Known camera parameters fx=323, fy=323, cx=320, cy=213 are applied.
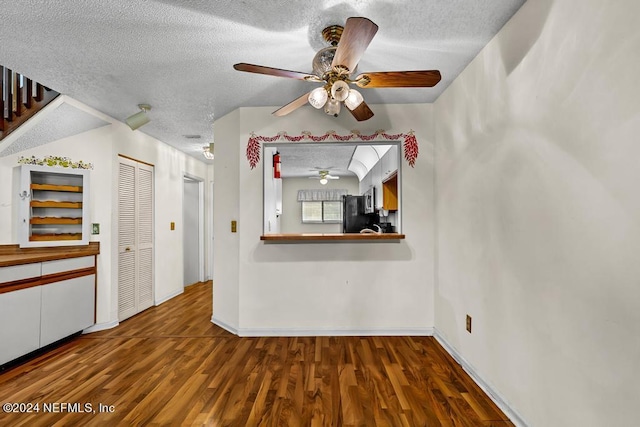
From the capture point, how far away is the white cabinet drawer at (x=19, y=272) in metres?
2.44

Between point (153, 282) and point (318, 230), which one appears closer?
point (153, 282)

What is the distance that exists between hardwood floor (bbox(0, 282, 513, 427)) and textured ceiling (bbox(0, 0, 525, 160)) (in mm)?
2316

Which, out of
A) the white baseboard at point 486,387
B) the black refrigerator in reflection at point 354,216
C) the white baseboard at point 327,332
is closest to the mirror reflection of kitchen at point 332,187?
the black refrigerator in reflection at point 354,216

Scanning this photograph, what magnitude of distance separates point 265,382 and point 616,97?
2.50 m

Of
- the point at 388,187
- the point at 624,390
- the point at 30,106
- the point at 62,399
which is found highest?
the point at 30,106

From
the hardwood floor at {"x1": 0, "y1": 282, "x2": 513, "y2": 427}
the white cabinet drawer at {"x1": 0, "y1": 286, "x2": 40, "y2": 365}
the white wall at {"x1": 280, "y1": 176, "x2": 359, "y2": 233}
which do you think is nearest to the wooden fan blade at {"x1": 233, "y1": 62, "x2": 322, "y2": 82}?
the hardwood floor at {"x1": 0, "y1": 282, "x2": 513, "y2": 427}

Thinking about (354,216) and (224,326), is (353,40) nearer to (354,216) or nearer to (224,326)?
(224,326)

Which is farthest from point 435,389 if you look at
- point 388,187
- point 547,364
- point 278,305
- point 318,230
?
point 318,230

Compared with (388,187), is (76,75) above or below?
above

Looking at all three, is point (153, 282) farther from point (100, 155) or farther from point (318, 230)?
point (318, 230)

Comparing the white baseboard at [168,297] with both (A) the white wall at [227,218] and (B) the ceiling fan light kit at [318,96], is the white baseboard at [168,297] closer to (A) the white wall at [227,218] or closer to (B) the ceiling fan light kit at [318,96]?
(A) the white wall at [227,218]

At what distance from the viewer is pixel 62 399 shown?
2111mm

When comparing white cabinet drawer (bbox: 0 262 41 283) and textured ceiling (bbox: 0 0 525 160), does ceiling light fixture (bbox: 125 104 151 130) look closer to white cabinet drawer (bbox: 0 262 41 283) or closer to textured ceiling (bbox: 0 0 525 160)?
textured ceiling (bbox: 0 0 525 160)

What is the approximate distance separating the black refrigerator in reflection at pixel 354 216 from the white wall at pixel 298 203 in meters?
2.99
